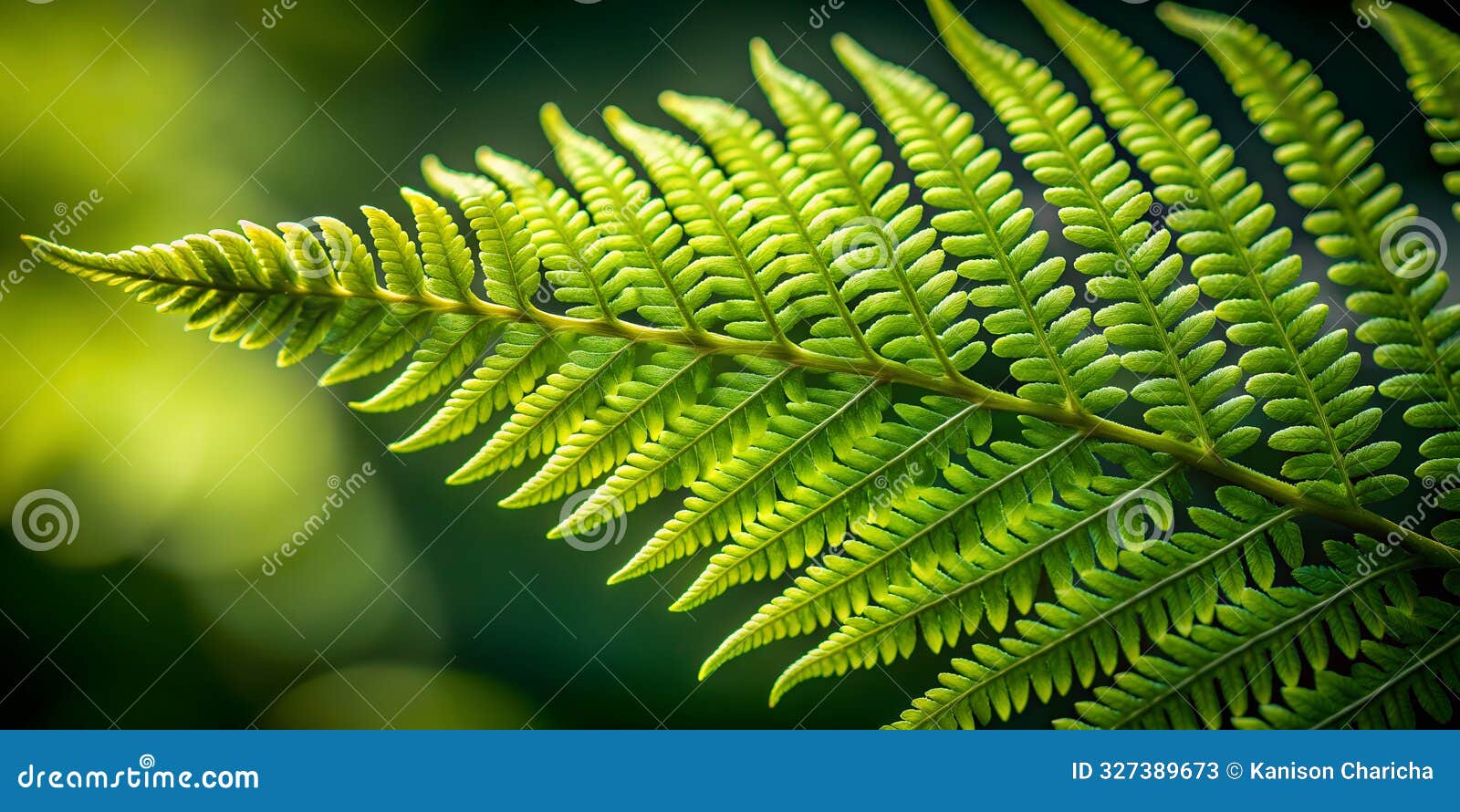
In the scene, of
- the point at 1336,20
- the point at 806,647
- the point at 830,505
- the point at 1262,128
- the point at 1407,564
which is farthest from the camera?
the point at 806,647

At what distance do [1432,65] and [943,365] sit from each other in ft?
1.60

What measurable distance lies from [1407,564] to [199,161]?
3200 millimetres

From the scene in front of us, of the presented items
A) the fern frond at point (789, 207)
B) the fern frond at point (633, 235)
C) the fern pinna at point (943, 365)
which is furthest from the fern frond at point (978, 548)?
the fern frond at point (633, 235)

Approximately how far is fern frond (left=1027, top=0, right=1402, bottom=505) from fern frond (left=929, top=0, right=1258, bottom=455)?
27mm

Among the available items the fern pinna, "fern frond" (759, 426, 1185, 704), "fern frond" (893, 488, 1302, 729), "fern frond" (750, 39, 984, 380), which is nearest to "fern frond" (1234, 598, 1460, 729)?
the fern pinna

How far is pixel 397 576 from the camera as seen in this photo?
98.0 inches

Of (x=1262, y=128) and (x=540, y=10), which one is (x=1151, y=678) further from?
(x=540, y=10)

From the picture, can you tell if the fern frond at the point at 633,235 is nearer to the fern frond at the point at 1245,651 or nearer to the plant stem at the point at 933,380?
the plant stem at the point at 933,380

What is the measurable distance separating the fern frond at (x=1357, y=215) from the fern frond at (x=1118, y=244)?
4.6 inches

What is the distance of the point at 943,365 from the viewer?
2.98ft

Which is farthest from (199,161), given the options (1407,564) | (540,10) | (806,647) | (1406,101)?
(1406,101)

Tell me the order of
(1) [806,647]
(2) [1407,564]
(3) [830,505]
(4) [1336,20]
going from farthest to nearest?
1. (1) [806,647]
2. (4) [1336,20]
3. (3) [830,505]
4. (2) [1407,564]

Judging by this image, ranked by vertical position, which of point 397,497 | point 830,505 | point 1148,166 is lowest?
point 397,497

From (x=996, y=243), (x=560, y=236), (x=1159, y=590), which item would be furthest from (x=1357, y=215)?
(x=560, y=236)
